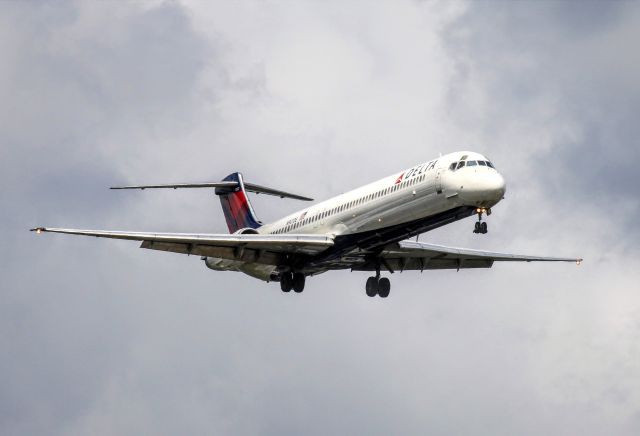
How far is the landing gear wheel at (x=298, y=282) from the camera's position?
6244 cm

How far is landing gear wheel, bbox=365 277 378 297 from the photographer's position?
63188mm

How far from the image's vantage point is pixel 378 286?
63250 mm

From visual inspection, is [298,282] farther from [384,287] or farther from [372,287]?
[384,287]

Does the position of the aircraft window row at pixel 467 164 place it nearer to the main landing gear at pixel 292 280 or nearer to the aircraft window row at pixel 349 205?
the aircraft window row at pixel 349 205

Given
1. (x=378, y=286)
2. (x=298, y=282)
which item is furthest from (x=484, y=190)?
(x=298, y=282)

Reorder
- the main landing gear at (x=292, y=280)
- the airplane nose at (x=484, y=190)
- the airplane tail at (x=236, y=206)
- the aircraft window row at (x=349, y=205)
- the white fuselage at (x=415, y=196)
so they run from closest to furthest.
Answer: the airplane nose at (x=484, y=190) < the white fuselage at (x=415, y=196) < the aircraft window row at (x=349, y=205) < the main landing gear at (x=292, y=280) < the airplane tail at (x=236, y=206)

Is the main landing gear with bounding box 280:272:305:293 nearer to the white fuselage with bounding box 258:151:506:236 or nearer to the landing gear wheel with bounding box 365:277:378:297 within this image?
the white fuselage with bounding box 258:151:506:236

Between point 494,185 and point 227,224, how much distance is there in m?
20.4

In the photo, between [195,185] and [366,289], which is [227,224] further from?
[366,289]

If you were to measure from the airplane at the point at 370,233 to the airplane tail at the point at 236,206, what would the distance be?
0.28m

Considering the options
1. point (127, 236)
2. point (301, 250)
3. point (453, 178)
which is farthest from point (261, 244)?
point (453, 178)

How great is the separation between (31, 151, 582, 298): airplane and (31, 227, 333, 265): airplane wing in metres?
0.04

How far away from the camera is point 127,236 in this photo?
5838 cm

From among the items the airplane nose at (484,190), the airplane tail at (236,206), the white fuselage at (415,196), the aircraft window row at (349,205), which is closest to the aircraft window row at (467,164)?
the white fuselage at (415,196)
